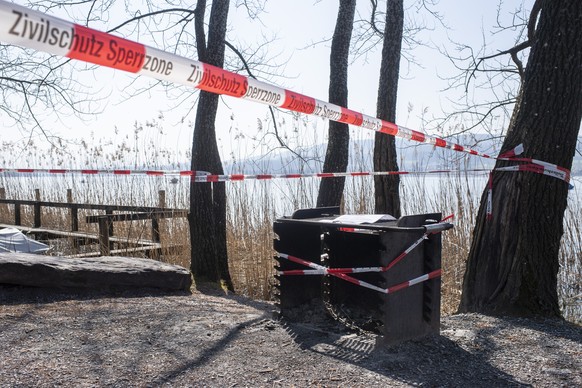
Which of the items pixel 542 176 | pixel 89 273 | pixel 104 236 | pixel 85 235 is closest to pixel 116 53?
pixel 89 273

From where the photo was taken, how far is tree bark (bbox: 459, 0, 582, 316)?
15.1ft

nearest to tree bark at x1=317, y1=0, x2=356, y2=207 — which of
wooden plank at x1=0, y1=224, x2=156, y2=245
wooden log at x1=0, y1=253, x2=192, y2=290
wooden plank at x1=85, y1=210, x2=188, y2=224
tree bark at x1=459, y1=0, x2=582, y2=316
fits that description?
wooden plank at x1=85, y1=210, x2=188, y2=224

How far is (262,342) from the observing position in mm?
3764

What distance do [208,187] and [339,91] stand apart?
6.37 feet

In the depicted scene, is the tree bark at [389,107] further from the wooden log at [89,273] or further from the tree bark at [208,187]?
the wooden log at [89,273]

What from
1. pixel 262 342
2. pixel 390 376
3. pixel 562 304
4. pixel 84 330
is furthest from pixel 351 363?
pixel 562 304

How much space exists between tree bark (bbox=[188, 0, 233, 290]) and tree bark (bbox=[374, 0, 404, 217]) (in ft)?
6.36

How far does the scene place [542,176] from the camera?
4.63 metres

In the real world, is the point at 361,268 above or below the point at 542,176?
below

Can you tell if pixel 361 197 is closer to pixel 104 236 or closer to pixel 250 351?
pixel 104 236

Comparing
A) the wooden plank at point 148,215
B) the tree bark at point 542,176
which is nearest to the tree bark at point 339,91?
the wooden plank at point 148,215

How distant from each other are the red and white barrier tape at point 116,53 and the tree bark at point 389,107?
3.34 meters

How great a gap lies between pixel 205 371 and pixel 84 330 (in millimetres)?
1111

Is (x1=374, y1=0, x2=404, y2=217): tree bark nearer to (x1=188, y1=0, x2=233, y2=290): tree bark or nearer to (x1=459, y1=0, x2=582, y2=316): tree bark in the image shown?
(x1=188, y1=0, x2=233, y2=290): tree bark
